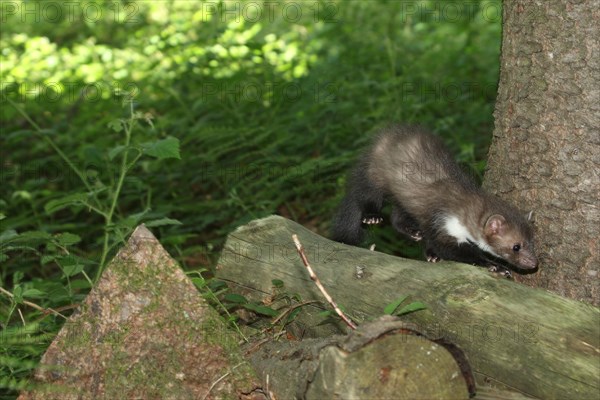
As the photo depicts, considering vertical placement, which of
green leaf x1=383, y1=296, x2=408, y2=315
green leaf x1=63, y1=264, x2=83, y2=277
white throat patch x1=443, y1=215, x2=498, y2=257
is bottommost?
green leaf x1=63, y1=264, x2=83, y2=277

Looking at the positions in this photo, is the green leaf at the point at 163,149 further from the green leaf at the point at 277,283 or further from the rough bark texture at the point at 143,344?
the rough bark texture at the point at 143,344

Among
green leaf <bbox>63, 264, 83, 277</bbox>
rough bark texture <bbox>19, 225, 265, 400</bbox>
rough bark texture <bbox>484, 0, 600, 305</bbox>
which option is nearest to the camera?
rough bark texture <bbox>19, 225, 265, 400</bbox>

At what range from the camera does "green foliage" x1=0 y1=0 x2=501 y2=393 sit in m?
8.50

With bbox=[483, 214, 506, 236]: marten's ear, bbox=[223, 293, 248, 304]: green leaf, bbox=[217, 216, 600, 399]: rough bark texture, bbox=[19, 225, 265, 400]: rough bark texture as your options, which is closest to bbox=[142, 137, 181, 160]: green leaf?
bbox=[217, 216, 600, 399]: rough bark texture

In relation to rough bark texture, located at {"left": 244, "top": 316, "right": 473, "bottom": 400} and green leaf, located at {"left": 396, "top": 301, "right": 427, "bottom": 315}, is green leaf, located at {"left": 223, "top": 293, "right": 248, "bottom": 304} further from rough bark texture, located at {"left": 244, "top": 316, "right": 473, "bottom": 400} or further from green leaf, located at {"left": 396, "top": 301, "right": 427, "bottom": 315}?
rough bark texture, located at {"left": 244, "top": 316, "right": 473, "bottom": 400}

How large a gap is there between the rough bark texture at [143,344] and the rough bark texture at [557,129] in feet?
6.88

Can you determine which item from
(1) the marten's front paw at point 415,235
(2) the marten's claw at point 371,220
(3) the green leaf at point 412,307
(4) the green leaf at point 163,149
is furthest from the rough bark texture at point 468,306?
(1) the marten's front paw at point 415,235

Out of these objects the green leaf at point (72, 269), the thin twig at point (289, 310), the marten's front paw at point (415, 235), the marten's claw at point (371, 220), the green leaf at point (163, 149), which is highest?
the green leaf at point (163, 149)

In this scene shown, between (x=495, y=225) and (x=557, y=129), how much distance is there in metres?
0.99

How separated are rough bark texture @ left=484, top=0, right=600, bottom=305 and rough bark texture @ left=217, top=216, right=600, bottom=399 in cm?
66

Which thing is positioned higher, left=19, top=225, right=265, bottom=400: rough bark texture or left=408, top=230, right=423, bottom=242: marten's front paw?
left=19, top=225, right=265, bottom=400: rough bark texture

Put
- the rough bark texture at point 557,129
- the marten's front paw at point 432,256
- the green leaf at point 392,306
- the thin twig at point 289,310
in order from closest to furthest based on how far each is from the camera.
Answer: the green leaf at point 392,306 → the rough bark texture at point 557,129 → the thin twig at point 289,310 → the marten's front paw at point 432,256

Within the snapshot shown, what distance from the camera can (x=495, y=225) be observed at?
18.3ft

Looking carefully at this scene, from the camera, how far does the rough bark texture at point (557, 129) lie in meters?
4.66
